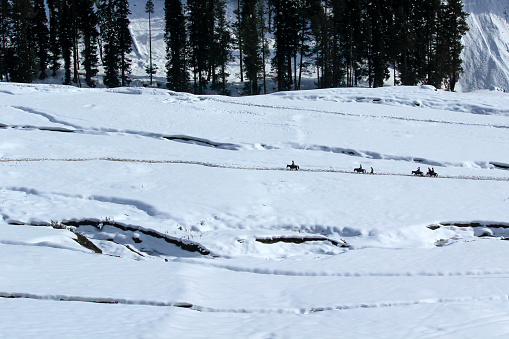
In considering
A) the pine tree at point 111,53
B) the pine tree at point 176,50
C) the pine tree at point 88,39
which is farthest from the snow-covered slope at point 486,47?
the pine tree at point 88,39

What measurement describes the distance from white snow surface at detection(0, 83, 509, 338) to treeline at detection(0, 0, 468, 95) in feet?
61.4

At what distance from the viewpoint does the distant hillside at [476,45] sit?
6625cm

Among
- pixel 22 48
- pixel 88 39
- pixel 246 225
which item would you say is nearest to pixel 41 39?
pixel 22 48

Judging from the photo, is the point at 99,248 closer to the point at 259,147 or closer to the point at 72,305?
the point at 72,305

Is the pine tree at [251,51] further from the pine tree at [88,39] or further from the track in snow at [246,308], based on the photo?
the track in snow at [246,308]

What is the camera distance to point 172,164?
23.5 meters

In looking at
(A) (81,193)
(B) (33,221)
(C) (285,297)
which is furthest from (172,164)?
(C) (285,297)

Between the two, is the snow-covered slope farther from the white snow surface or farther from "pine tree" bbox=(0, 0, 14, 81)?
"pine tree" bbox=(0, 0, 14, 81)

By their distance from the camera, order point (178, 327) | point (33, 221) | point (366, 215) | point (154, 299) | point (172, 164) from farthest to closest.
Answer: point (172, 164), point (366, 215), point (33, 221), point (154, 299), point (178, 327)

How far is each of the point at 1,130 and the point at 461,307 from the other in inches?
1085

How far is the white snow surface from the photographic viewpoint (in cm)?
972

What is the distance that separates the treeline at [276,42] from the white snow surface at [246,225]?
18.7m

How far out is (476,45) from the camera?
247 ft

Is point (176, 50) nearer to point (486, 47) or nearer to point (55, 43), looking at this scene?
point (55, 43)
